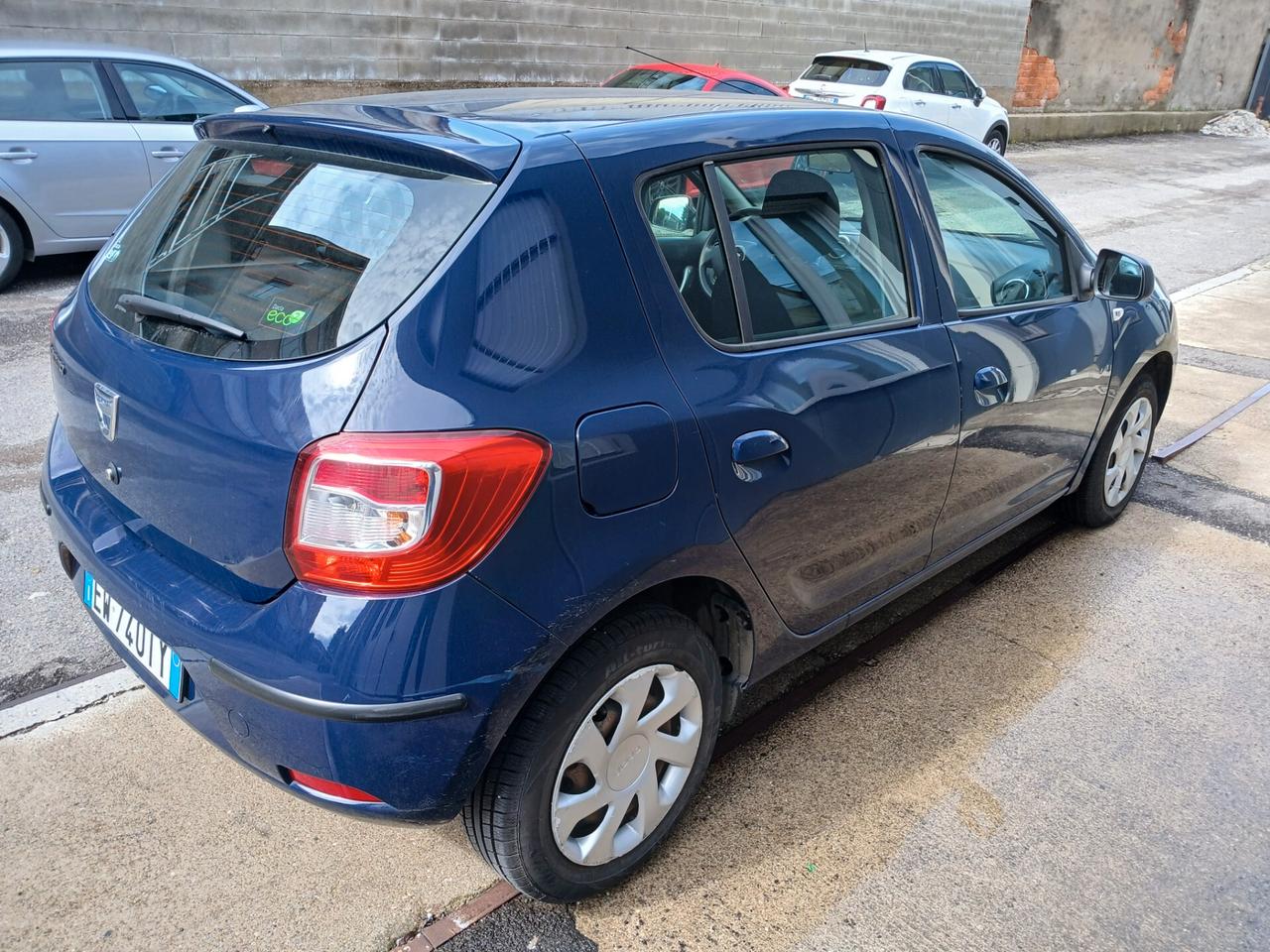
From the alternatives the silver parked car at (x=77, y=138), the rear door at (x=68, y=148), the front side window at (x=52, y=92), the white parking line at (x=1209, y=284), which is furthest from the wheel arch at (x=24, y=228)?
the white parking line at (x=1209, y=284)

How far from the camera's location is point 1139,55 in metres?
27.9

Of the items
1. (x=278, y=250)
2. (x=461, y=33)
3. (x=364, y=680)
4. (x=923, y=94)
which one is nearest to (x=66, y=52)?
(x=278, y=250)

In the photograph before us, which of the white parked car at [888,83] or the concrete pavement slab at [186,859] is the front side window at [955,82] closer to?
the white parked car at [888,83]

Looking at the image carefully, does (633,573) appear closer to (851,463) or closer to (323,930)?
(851,463)

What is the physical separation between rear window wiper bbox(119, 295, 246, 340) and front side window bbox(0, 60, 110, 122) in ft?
18.1

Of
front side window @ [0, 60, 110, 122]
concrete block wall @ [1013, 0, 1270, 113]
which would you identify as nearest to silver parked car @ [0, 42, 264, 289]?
front side window @ [0, 60, 110, 122]

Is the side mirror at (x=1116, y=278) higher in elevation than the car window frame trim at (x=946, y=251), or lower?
lower

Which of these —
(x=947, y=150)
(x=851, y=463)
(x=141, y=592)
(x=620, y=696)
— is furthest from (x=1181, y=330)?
(x=141, y=592)

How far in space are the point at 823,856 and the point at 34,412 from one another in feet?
14.0

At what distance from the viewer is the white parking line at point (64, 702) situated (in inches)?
110

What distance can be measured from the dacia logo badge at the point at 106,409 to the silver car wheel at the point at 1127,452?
3.54 m

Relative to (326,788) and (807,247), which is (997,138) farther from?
(326,788)

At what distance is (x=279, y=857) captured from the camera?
2396mm

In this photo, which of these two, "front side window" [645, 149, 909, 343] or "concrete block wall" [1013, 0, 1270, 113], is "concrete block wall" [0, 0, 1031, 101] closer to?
"concrete block wall" [1013, 0, 1270, 113]
